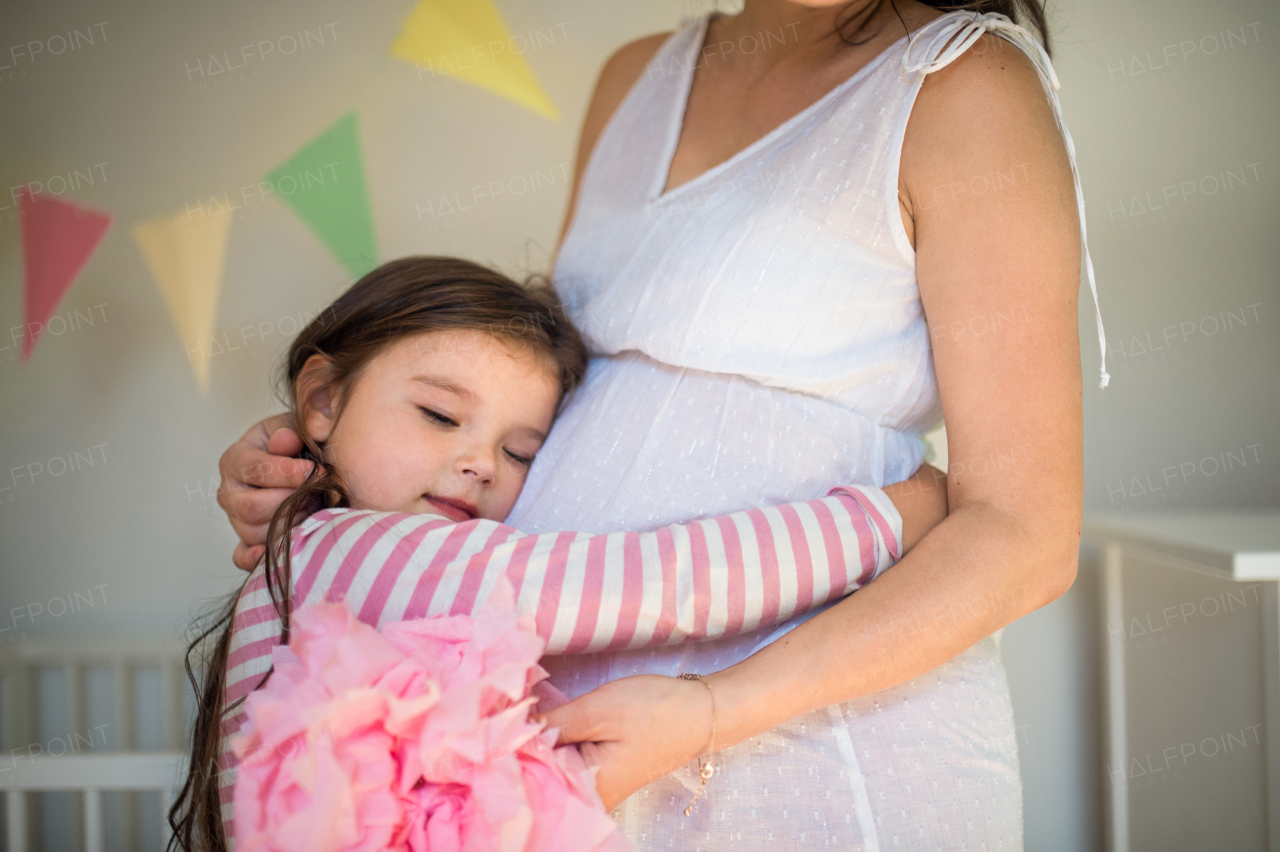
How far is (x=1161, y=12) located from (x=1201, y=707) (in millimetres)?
1374

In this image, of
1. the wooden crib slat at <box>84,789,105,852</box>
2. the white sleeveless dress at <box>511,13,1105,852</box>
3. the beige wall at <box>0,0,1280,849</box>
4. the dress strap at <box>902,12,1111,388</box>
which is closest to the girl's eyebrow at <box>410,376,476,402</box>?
the white sleeveless dress at <box>511,13,1105,852</box>

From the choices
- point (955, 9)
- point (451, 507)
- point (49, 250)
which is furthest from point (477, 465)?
point (49, 250)

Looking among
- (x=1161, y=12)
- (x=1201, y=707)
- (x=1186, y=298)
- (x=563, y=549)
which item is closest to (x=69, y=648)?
(x=563, y=549)

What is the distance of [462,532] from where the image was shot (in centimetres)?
70

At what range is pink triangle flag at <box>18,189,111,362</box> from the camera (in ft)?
6.36

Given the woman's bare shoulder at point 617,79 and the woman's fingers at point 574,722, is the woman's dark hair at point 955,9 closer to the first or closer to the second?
the woman's bare shoulder at point 617,79

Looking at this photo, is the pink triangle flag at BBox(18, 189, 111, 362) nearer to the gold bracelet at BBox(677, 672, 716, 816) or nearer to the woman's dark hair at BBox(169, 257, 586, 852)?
the woman's dark hair at BBox(169, 257, 586, 852)

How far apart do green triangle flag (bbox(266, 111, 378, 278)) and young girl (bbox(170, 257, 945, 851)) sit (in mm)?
961

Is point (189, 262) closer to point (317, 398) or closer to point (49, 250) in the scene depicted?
point (49, 250)

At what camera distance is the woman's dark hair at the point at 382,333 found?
2.91 feet

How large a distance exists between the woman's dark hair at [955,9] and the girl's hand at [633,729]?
0.74 meters

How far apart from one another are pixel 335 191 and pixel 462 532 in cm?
154

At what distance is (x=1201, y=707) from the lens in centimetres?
134

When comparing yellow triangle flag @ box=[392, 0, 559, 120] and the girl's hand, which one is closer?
the girl's hand
